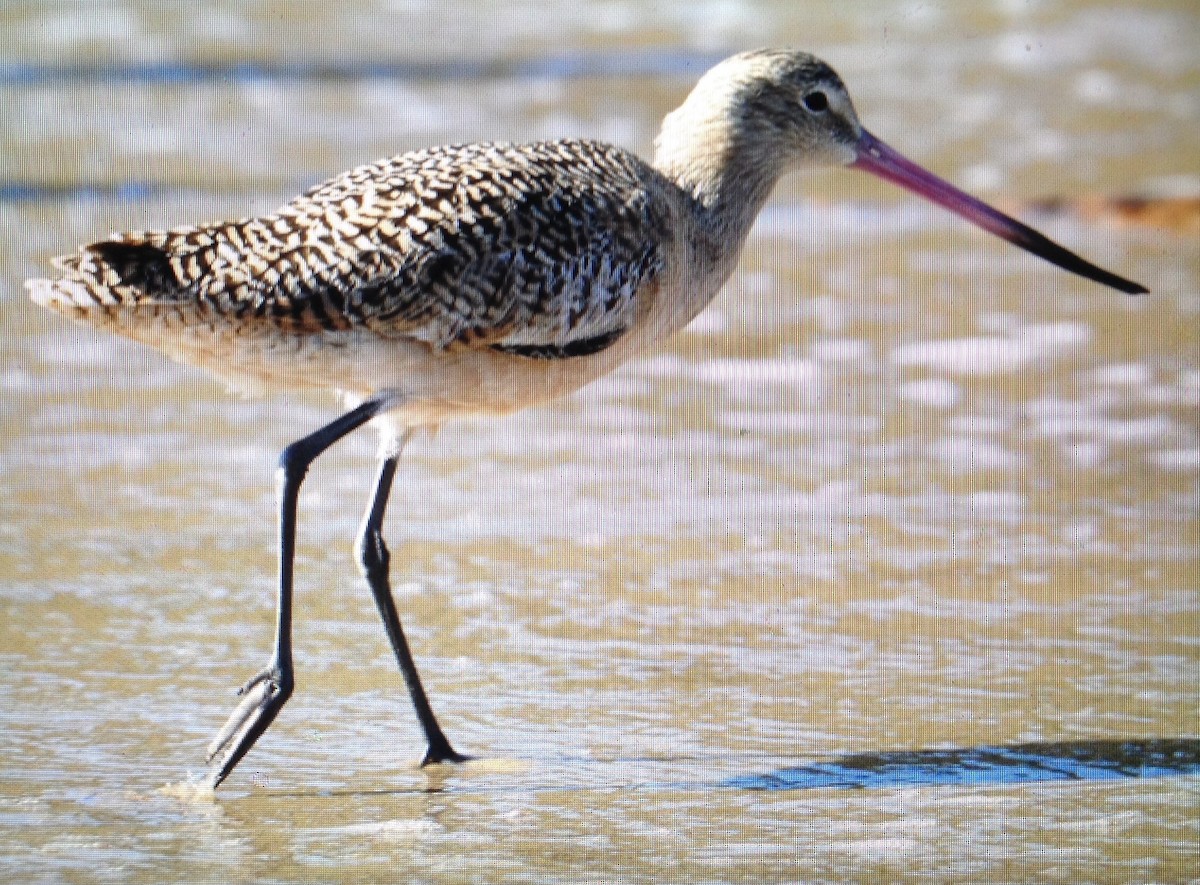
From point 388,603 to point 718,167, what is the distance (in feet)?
4.42

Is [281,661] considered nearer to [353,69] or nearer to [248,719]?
[248,719]

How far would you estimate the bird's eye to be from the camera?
4.79m

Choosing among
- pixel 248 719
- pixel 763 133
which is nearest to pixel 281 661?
pixel 248 719

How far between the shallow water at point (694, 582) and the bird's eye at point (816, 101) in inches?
46.3

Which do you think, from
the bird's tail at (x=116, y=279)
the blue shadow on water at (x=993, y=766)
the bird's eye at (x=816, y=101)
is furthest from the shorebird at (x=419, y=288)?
the blue shadow on water at (x=993, y=766)

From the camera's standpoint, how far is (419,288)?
3914mm

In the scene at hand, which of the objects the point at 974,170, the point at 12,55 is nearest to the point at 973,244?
the point at 974,170

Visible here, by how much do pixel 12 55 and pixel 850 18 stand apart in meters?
Answer: 5.14

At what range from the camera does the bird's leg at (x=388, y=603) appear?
3961 millimetres

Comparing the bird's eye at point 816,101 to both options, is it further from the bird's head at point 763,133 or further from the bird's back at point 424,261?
the bird's back at point 424,261

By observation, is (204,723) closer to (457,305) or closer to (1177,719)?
(457,305)

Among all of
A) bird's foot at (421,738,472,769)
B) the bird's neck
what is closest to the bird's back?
the bird's neck

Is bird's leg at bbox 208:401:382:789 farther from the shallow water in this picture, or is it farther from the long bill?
the long bill

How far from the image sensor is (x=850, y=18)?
40.2ft
